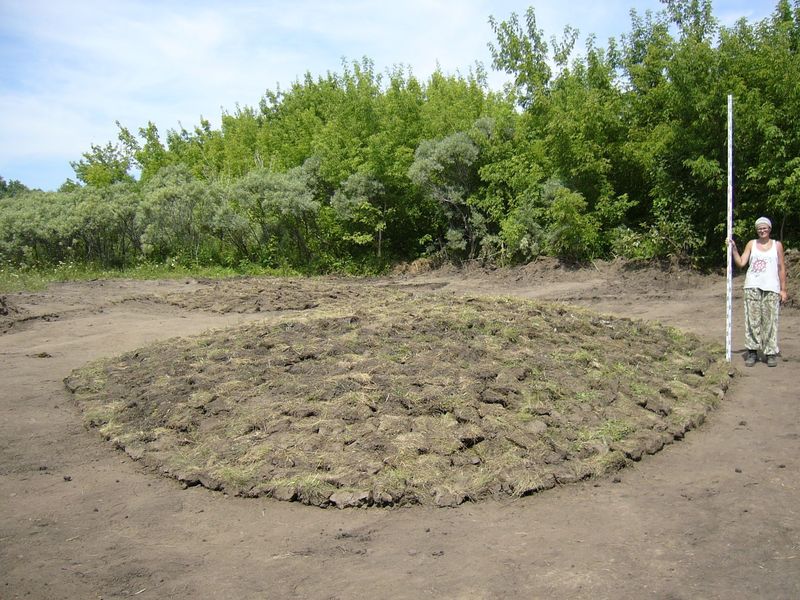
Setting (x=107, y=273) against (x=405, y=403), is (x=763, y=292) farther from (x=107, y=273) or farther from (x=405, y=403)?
(x=107, y=273)

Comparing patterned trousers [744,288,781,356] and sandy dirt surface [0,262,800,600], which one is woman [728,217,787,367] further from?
sandy dirt surface [0,262,800,600]

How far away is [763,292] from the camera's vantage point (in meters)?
7.62

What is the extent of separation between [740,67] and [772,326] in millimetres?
7526

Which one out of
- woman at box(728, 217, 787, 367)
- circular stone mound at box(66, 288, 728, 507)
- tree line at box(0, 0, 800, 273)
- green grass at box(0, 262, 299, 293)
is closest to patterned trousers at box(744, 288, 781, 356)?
woman at box(728, 217, 787, 367)

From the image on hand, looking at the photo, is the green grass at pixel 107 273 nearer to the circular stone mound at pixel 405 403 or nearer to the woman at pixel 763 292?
the circular stone mound at pixel 405 403

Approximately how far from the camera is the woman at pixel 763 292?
755cm

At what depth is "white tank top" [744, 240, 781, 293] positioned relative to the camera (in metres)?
7.54

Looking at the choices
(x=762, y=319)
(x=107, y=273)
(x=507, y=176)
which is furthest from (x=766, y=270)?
(x=107, y=273)

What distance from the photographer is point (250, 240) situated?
24.6 m

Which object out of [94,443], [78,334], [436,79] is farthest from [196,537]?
[436,79]

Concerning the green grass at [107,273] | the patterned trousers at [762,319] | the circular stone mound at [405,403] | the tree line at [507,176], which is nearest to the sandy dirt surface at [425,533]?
the circular stone mound at [405,403]

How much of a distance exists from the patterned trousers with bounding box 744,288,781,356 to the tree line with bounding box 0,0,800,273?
5.76m

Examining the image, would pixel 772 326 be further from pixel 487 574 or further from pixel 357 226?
pixel 357 226

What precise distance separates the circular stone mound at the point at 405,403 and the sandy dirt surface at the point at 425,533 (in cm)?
18
